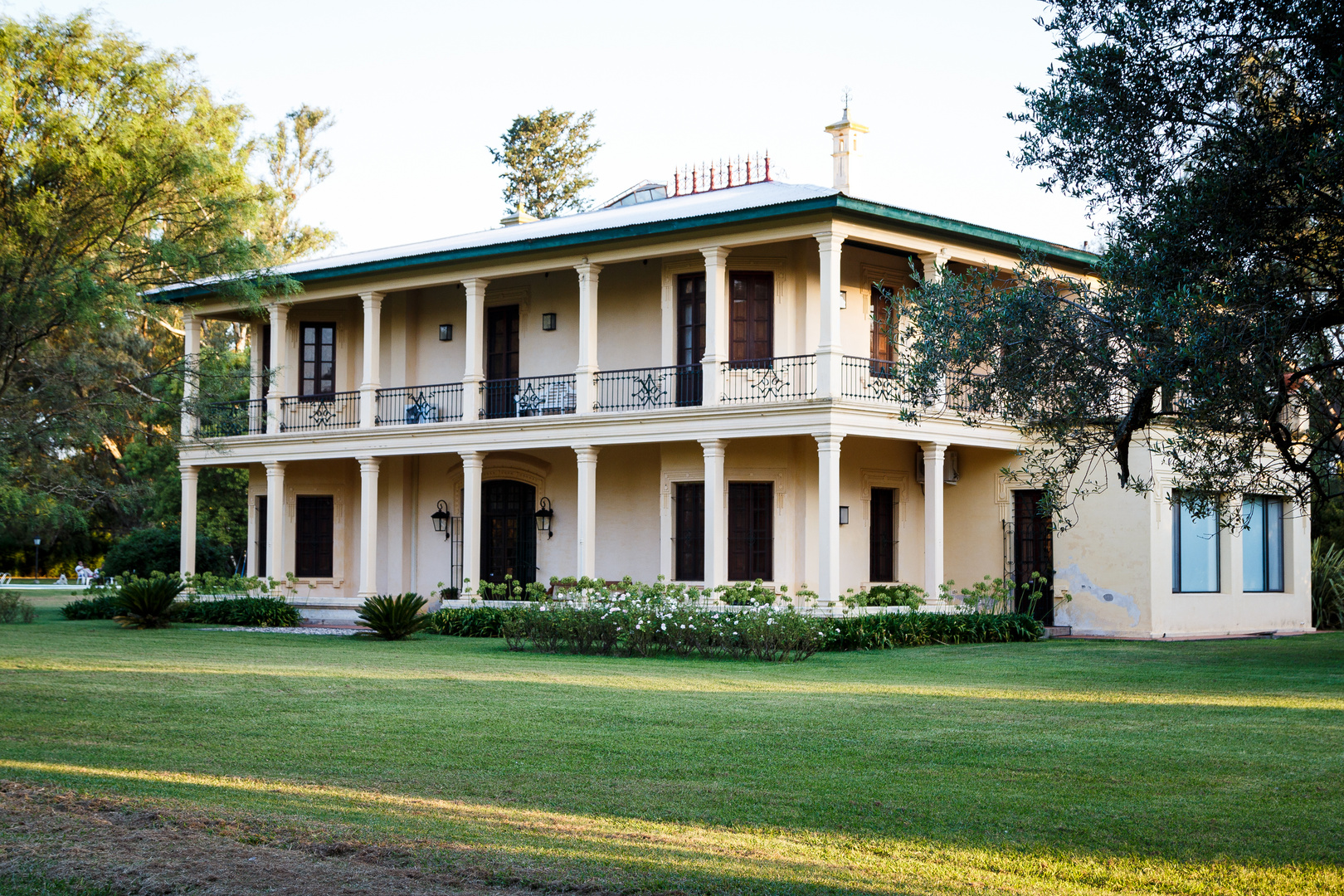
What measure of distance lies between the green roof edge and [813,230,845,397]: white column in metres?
0.49

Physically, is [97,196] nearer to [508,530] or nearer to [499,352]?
[499,352]

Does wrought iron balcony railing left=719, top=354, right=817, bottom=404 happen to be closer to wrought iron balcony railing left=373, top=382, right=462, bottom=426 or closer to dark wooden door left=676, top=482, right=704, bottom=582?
dark wooden door left=676, top=482, right=704, bottom=582

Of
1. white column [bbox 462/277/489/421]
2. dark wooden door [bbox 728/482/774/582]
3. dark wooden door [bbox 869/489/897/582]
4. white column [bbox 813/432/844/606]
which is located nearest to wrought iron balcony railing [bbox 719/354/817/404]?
white column [bbox 813/432/844/606]

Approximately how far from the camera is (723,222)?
744 inches

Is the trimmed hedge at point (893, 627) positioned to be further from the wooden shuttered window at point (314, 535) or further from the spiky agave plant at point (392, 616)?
the wooden shuttered window at point (314, 535)

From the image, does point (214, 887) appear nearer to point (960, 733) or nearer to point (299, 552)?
point (960, 733)

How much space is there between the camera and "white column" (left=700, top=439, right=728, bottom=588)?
19.1 metres

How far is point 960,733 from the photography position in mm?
9203

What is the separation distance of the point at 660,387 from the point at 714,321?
196cm

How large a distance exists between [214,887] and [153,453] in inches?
1384

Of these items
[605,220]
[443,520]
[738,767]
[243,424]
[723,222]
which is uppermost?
[605,220]

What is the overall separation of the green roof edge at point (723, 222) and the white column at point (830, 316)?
0.49 m

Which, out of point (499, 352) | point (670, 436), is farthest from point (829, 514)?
point (499, 352)

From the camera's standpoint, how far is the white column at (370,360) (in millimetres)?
23125
